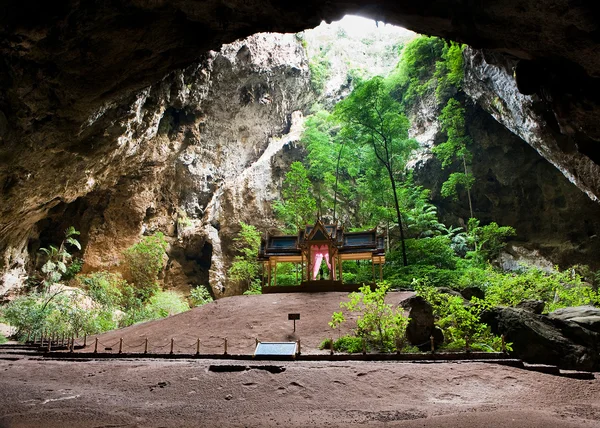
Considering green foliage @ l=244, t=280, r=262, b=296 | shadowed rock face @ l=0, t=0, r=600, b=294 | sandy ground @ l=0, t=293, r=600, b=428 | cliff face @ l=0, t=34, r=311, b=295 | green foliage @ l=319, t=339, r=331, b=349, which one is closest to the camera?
sandy ground @ l=0, t=293, r=600, b=428

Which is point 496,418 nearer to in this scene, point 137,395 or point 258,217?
point 137,395

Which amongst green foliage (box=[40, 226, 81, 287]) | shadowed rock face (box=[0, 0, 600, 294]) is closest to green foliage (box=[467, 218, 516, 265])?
shadowed rock face (box=[0, 0, 600, 294])

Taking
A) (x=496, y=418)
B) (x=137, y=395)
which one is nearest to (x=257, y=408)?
(x=137, y=395)

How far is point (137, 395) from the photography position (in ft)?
18.4

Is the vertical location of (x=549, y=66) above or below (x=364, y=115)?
below

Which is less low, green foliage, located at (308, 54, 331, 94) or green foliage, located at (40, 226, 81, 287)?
green foliage, located at (308, 54, 331, 94)

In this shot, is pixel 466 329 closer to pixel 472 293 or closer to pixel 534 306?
pixel 534 306

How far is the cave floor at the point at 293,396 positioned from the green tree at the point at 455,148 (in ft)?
64.1

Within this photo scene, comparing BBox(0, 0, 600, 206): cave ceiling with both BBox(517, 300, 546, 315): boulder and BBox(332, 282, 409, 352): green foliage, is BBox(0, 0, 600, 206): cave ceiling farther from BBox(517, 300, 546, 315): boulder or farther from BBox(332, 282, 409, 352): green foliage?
BBox(332, 282, 409, 352): green foliage

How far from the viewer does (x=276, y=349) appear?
8219mm

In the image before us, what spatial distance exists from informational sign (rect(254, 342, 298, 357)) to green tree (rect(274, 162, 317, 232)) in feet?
56.1

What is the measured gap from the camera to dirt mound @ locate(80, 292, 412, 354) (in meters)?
10.9

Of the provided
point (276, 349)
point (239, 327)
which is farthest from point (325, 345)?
point (239, 327)

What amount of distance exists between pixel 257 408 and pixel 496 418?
2.87m
